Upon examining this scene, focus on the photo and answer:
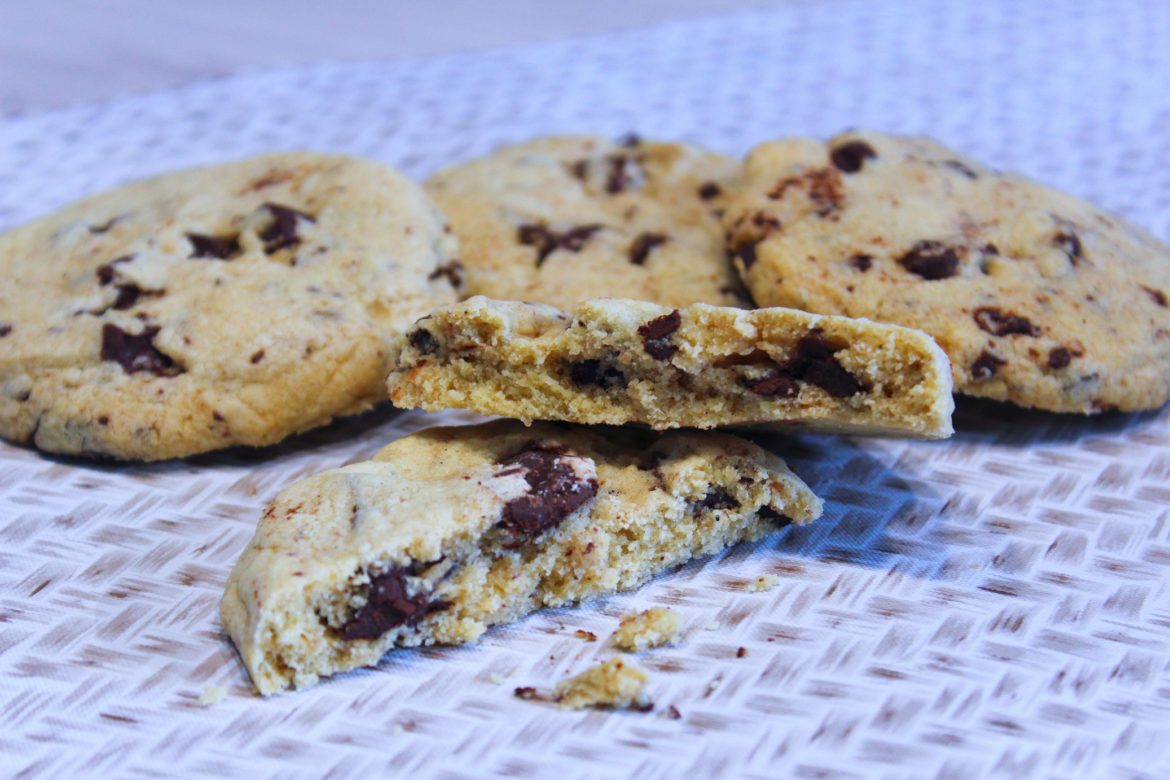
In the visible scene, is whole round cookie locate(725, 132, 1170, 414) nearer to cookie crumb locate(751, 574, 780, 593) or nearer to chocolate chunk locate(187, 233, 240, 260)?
cookie crumb locate(751, 574, 780, 593)

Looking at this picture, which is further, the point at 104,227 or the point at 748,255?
the point at 104,227

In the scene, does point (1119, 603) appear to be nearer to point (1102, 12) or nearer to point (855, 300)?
point (855, 300)

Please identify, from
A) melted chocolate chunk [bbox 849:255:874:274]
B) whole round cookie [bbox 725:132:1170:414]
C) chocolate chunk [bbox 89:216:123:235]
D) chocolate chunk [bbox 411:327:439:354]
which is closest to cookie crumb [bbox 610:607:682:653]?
chocolate chunk [bbox 411:327:439:354]

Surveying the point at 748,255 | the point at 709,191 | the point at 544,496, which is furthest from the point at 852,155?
the point at 544,496

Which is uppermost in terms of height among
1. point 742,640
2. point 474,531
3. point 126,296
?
point 126,296

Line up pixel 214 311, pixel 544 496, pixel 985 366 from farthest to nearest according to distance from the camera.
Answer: pixel 214 311 < pixel 985 366 < pixel 544 496

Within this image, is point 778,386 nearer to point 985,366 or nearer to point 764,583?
point 764,583
